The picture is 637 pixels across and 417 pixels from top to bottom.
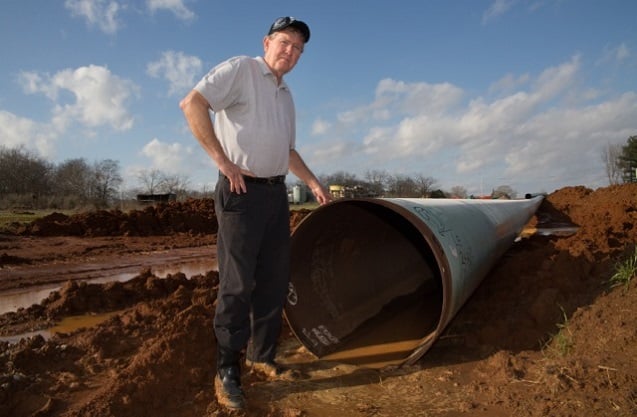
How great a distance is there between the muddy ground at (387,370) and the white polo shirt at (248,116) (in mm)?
Answer: 1438

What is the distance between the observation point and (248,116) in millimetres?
2627

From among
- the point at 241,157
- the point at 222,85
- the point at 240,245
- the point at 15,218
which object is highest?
the point at 15,218

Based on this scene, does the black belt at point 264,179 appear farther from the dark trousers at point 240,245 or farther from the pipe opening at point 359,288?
the pipe opening at point 359,288

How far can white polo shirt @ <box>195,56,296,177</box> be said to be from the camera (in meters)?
2.56

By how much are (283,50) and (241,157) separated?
72 cm

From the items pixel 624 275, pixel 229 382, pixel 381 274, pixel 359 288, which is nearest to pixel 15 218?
pixel 381 274

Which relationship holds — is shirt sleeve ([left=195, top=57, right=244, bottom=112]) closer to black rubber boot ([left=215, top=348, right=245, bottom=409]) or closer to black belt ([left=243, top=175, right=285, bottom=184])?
black belt ([left=243, top=175, right=285, bottom=184])

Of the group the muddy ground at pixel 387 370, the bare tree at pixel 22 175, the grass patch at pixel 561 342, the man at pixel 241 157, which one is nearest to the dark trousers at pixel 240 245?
the man at pixel 241 157

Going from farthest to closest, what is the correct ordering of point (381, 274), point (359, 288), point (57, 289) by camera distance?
1. point (57, 289)
2. point (381, 274)
3. point (359, 288)

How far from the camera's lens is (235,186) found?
8.06 feet

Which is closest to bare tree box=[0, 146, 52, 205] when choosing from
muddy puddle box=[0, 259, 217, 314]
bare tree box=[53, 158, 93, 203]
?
bare tree box=[53, 158, 93, 203]

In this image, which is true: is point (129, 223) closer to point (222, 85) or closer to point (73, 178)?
point (222, 85)

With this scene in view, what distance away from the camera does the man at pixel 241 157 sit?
Result: 8.13ft

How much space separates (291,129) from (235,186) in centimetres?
74
